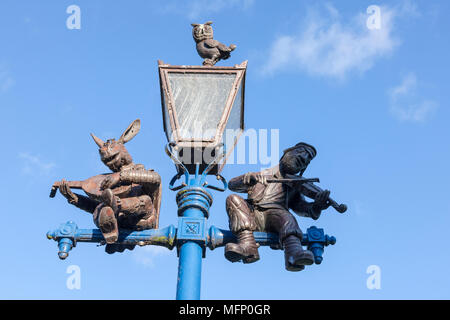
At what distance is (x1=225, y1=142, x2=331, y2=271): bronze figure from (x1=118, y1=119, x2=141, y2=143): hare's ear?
3.53 ft

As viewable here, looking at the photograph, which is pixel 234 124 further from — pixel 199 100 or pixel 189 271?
pixel 189 271

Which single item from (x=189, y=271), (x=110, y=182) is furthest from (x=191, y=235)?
(x=110, y=182)

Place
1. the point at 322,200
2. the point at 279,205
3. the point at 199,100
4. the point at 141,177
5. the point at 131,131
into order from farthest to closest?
the point at 131,131 < the point at 199,100 < the point at 279,205 < the point at 322,200 < the point at 141,177

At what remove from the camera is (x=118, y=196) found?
18.7 ft

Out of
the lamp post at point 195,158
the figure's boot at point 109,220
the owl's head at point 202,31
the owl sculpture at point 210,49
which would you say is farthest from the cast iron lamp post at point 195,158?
the owl's head at point 202,31

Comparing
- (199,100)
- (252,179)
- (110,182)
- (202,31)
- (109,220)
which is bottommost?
(109,220)

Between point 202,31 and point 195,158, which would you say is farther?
point 202,31

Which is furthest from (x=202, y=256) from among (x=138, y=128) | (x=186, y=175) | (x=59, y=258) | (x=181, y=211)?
(x=138, y=128)

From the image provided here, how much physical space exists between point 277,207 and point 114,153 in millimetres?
1602

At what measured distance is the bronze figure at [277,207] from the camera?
5.36 meters

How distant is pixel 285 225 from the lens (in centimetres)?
559

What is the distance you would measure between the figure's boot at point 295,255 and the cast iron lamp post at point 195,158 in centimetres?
19

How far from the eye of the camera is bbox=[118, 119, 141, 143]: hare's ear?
6.38 metres
